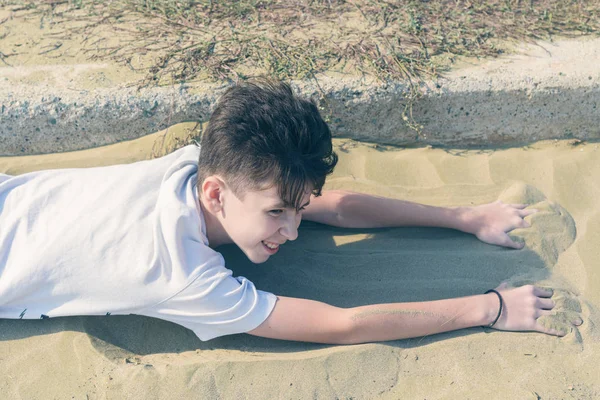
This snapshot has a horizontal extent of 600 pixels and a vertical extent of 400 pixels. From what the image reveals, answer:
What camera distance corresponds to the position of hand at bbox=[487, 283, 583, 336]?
2.29m

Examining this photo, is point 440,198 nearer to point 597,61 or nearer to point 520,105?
point 520,105

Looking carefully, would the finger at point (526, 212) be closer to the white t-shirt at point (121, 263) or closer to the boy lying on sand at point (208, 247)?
the boy lying on sand at point (208, 247)

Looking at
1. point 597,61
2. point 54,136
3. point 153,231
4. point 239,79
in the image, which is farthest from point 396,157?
point 54,136

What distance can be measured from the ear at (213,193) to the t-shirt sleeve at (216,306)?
24 cm

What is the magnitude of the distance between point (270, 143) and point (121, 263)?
0.71m

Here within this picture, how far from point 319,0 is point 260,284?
6.56 feet

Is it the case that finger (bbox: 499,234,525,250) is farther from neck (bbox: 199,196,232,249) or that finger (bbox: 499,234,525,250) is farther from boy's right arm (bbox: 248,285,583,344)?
neck (bbox: 199,196,232,249)

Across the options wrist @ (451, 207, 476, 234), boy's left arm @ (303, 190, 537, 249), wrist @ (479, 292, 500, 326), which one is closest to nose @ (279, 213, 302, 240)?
boy's left arm @ (303, 190, 537, 249)

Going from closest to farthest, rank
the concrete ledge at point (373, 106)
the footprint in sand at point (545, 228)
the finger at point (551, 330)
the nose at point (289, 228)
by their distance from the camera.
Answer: the nose at point (289, 228) → the finger at point (551, 330) → the footprint in sand at point (545, 228) → the concrete ledge at point (373, 106)

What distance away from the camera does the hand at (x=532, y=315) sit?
2.29 metres

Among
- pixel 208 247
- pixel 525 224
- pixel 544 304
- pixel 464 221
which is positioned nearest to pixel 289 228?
pixel 208 247

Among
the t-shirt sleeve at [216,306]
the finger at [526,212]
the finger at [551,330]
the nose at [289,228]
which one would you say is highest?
the nose at [289,228]

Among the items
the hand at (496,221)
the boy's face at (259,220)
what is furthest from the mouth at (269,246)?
the hand at (496,221)

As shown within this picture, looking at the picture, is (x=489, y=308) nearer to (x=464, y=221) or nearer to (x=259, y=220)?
(x=464, y=221)
